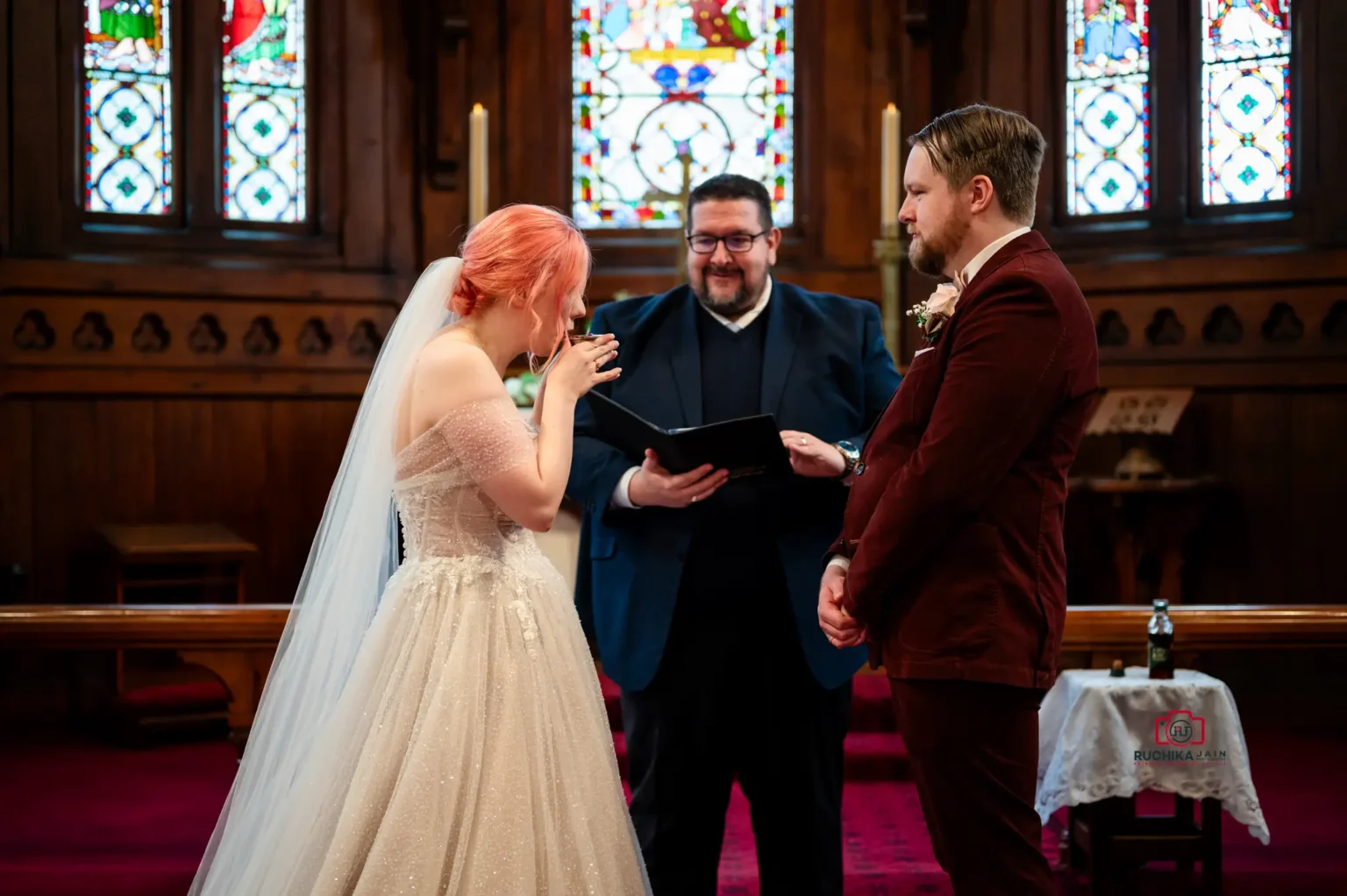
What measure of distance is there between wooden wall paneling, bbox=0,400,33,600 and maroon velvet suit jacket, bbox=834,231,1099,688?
4.61 m

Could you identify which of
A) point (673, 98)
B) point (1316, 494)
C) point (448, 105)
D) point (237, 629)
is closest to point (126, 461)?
point (448, 105)

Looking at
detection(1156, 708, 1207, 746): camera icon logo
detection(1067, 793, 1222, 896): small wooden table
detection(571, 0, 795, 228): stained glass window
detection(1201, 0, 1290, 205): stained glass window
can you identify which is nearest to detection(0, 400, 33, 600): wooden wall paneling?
detection(571, 0, 795, 228): stained glass window

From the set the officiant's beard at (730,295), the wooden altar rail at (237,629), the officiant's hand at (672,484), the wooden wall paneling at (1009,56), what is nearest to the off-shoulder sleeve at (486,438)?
the officiant's hand at (672,484)

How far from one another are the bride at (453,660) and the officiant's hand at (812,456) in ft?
1.51

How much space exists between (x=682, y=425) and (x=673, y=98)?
406 cm

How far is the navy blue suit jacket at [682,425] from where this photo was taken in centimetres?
290

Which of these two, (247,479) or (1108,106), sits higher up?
(1108,106)

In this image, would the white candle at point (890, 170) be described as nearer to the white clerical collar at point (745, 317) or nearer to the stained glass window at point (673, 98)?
the stained glass window at point (673, 98)

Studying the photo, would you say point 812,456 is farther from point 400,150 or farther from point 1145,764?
point 400,150

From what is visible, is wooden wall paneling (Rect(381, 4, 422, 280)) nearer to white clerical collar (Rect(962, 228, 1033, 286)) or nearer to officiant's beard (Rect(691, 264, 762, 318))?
officiant's beard (Rect(691, 264, 762, 318))

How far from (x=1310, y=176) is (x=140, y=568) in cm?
491

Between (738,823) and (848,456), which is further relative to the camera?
(738,823)

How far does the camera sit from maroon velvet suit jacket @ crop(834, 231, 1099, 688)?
210 centimetres

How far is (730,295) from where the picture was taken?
3047 millimetres
